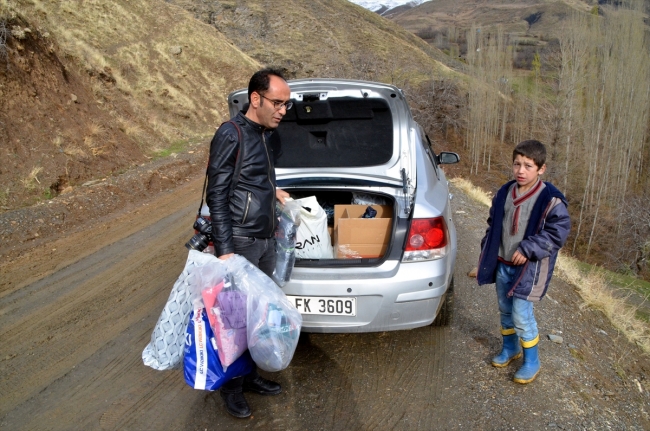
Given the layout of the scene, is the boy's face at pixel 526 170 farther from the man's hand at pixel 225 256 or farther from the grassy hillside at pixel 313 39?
the grassy hillside at pixel 313 39

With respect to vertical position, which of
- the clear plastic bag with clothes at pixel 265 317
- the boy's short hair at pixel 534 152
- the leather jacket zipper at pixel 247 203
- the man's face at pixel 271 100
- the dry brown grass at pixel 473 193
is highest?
the man's face at pixel 271 100

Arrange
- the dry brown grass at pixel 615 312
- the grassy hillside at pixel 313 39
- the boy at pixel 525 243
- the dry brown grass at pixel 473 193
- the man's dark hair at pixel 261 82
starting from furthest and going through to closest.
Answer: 1. the grassy hillside at pixel 313 39
2. the dry brown grass at pixel 473 193
3. the dry brown grass at pixel 615 312
4. the boy at pixel 525 243
5. the man's dark hair at pixel 261 82

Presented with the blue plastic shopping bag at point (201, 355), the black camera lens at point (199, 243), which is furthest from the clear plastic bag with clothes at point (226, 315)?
the black camera lens at point (199, 243)

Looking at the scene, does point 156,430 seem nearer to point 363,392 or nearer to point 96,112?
point 363,392

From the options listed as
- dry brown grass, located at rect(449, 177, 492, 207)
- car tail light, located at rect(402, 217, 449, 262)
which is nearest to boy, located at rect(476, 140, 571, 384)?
car tail light, located at rect(402, 217, 449, 262)

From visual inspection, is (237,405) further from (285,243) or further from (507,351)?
(507,351)

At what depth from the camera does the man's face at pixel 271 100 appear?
2623 millimetres

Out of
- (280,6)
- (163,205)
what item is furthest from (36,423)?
(280,6)

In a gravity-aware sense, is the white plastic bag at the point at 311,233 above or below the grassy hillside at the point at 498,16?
below

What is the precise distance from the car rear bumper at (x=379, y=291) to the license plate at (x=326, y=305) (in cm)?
2

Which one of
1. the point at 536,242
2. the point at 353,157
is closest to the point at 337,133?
the point at 353,157

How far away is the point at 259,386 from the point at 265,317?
0.83 meters

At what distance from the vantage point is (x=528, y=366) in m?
3.18

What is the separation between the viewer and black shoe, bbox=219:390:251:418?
285 cm
